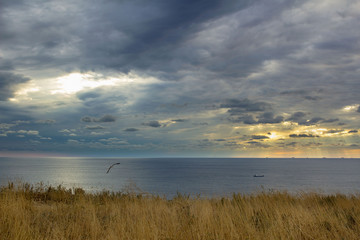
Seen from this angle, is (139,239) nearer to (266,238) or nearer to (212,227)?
(212,227)

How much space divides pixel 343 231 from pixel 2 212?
10.3 metres

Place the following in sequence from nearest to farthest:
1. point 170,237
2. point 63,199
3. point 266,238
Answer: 1. point 170,237
2. point 266,238
3. point 63,199

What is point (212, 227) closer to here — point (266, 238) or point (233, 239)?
point (233, 239)

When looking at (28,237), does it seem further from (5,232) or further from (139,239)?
(139,239)

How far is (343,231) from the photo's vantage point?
8055mm

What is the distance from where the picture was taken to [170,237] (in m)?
6.36

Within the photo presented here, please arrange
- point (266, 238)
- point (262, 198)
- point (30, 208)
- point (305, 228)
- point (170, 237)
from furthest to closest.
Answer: point (262, 198)
point (30, 208)
point (305, 228)
point (266, 238)
point (170, 237)

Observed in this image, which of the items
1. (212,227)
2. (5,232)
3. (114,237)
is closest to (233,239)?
(212,227)

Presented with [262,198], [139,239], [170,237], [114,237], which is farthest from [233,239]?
[262,198]

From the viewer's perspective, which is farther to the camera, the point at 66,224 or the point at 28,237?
the point at 66,224

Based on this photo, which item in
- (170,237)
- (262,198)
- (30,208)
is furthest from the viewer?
(262,198)

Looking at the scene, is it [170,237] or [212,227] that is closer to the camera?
[170,237]

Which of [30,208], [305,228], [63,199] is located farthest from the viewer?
[63,199]

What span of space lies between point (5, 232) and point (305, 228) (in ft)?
27.2
